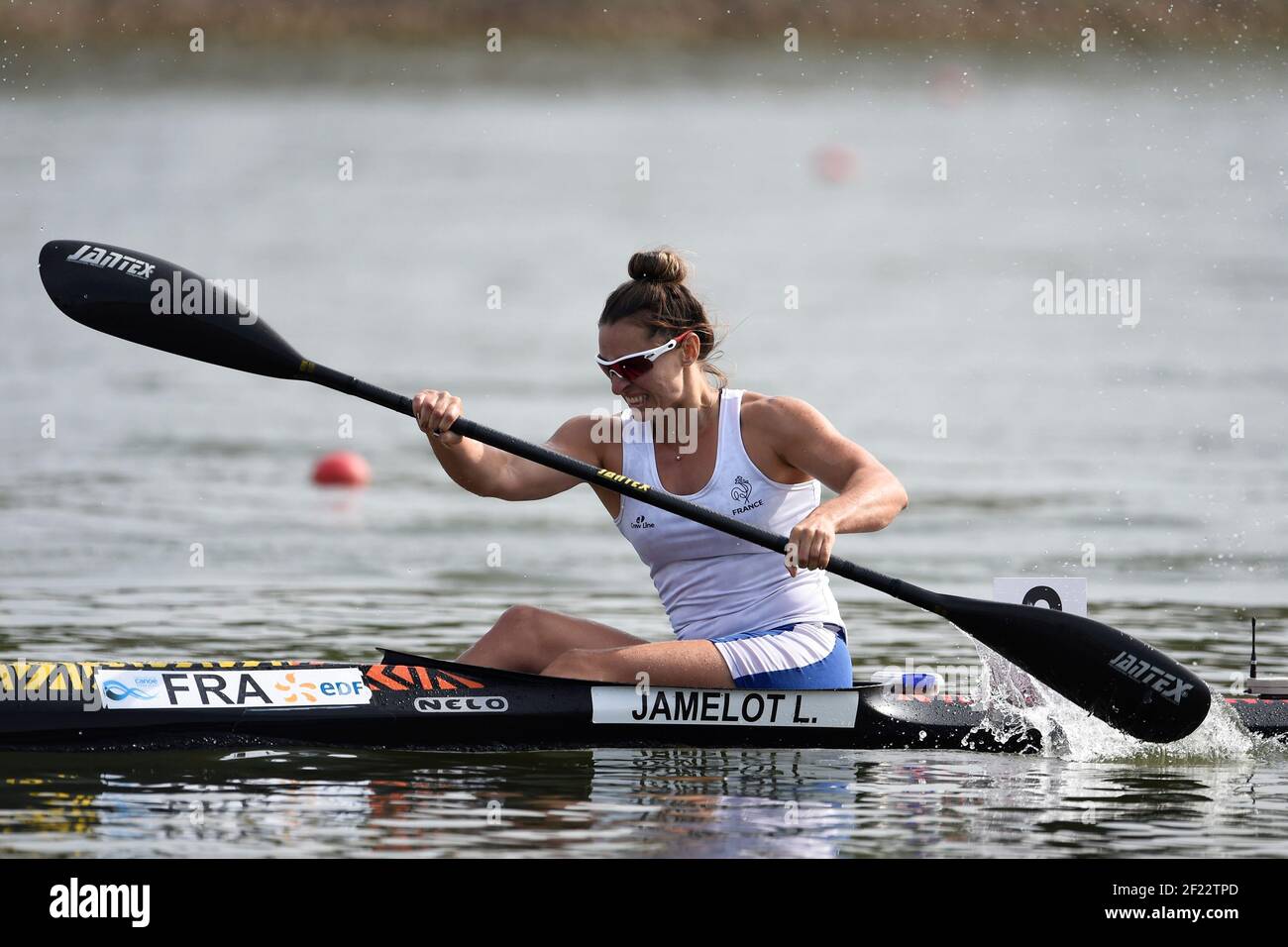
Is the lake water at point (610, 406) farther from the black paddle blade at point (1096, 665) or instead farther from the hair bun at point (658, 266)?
the hair bun at point (658, 266)

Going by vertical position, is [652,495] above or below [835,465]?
below

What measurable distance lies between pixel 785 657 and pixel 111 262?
10.2 ft

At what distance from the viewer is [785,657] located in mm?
7863

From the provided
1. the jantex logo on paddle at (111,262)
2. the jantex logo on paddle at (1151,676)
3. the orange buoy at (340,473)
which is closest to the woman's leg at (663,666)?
the jantex logo on paddle at (1151,676)

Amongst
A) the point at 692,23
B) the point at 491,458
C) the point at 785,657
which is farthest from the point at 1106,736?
the point at 692,23

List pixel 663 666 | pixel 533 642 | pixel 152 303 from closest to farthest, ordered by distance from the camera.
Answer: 1. pixel 663 666
2. pixel 533 642
3. pixel 152 303

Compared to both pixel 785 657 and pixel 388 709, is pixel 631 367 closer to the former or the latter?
pixel 785 657

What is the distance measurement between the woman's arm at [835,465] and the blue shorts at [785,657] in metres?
0.46

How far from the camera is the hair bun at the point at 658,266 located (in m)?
7.70

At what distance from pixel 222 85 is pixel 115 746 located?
45.8 metres

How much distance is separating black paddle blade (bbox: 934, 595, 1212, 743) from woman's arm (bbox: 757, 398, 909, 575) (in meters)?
0.61

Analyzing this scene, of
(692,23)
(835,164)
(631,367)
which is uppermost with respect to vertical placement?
(692,23)

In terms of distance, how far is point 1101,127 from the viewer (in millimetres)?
42344

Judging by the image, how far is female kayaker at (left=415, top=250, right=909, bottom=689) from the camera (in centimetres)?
766
